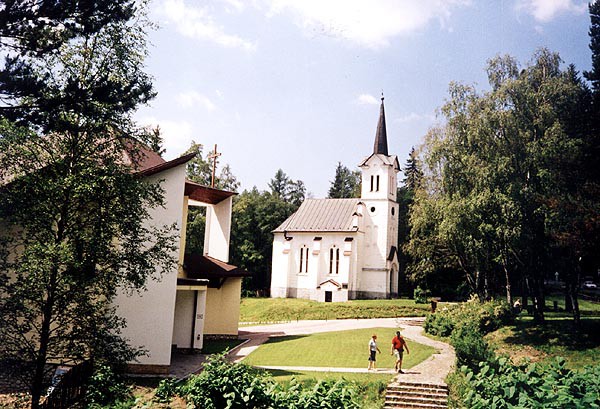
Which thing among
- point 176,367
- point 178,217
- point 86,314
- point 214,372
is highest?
point 178,217

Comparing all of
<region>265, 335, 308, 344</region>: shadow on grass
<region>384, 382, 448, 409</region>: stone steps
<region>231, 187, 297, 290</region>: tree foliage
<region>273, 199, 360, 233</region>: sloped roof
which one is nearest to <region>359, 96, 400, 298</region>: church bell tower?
<region>273, 199, 360, 233</region>: sloped roof

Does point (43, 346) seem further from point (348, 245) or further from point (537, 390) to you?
point (348, 245)

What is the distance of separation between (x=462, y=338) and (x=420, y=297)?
2248 centimetres

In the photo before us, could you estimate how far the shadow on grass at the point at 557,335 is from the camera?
22469 millimetres

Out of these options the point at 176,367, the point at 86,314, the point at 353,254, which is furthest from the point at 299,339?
the point at 353,254

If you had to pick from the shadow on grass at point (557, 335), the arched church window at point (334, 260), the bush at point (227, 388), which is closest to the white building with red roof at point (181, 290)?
the bush at point (227, 388)

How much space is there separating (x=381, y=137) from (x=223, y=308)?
30.1 m

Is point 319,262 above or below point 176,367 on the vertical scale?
above

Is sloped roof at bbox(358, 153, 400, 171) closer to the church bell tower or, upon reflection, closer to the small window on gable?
the church bell tower

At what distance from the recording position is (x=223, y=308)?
24.5 metres

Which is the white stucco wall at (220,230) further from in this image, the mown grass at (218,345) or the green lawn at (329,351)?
the green lawn at (329,351)

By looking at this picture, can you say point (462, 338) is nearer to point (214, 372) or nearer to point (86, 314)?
point (214, 372)

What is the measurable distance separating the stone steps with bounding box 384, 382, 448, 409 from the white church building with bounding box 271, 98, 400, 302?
28.1 metres

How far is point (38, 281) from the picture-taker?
8711 mm
